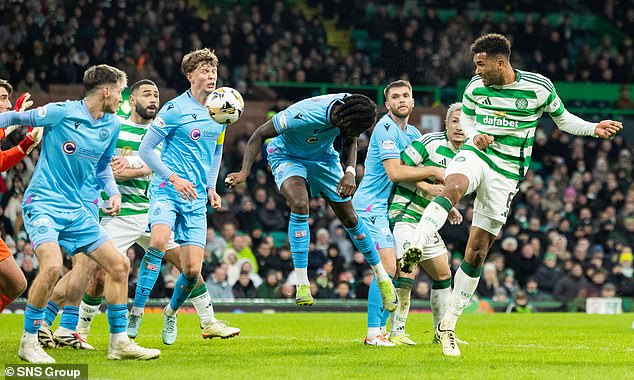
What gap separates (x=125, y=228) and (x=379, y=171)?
2.88 meters

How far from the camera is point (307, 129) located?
10.1m

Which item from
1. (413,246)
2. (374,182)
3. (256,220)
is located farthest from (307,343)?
(256,220)

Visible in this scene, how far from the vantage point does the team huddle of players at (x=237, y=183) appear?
333 inches

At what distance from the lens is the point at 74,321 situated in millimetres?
10164

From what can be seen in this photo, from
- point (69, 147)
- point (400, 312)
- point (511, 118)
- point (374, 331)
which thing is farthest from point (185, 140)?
point (511, 118)

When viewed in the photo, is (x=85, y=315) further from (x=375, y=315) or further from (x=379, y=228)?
(x=379, y=228)

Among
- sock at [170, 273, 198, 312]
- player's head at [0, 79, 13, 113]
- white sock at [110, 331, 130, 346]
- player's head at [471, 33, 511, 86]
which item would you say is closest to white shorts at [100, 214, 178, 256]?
sock at [170, 273, 198, 312]

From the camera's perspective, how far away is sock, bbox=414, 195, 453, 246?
8.63 meters

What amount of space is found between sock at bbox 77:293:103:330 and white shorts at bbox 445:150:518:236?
4058mm

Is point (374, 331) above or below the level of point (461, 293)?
below

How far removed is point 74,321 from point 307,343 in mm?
2497

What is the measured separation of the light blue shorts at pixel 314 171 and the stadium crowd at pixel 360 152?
852 centimetres

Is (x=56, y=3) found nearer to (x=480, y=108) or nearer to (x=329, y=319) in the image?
(x=329, y=319)

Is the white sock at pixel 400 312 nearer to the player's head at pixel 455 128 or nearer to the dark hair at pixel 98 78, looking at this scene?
the player's head at pixel 455 128
